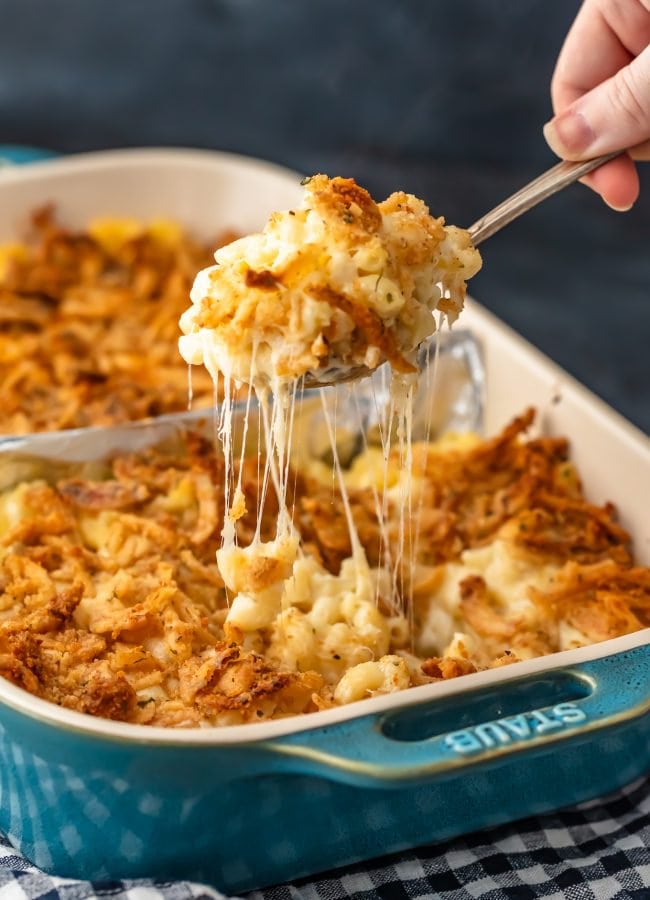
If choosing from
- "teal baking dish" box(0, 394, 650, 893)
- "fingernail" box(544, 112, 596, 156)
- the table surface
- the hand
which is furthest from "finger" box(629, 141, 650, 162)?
the table surface

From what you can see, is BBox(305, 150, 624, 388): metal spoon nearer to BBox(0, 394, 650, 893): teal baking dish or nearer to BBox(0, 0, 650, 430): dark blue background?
BBox(0, 394, 650, 893): teal baking dish

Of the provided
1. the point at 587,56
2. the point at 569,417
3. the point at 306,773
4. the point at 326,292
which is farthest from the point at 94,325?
the point at 306,773

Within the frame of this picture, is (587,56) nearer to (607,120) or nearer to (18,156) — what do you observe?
(607,120)

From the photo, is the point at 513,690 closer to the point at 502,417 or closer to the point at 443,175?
the point at 502,417

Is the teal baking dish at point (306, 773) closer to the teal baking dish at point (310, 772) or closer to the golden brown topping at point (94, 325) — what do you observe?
the teal baking dish at point (310, 772)

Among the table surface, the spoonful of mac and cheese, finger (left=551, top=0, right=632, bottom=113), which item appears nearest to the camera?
the spoonful of mac and cheese

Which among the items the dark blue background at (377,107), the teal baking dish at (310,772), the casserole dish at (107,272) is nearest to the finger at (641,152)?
the teal baking dish at (310,772)
